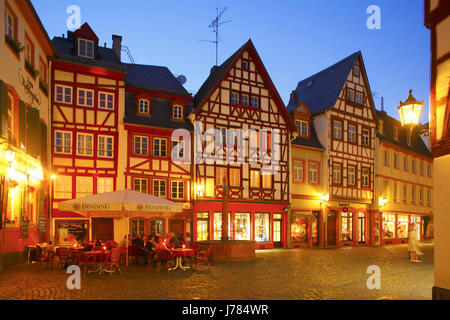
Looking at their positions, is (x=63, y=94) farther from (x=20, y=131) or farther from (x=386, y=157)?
(x=386, y=157)

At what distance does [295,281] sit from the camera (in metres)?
11.9

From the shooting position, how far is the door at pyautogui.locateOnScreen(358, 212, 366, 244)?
31234mm

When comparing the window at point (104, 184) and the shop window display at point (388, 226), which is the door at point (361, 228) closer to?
the shop window display at point (388, 226)

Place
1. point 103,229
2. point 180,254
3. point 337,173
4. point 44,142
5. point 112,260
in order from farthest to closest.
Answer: point 337,173
point 103,229
point 44,142
point 180,254
point 112,260

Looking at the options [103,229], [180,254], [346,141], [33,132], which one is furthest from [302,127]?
[33,132]

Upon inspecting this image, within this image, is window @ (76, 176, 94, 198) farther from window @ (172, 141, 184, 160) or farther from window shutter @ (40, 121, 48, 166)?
window @ (172, 141, 184, 160)

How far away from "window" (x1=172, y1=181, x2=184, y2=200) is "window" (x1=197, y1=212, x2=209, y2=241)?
154cm

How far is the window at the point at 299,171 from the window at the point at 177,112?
27.5 feet

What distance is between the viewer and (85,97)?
70.9 ft

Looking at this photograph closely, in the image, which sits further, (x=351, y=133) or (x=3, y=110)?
(x=351, y=133)

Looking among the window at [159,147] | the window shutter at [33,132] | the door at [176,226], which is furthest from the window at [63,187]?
the door at [176,226]

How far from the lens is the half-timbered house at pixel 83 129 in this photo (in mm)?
20766

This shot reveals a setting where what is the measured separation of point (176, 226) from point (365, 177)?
1565cm
